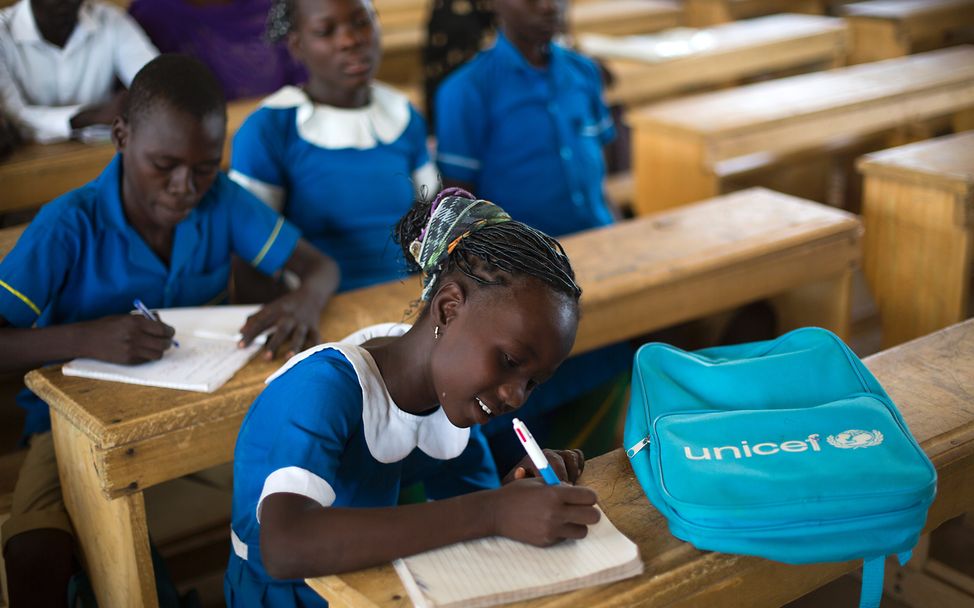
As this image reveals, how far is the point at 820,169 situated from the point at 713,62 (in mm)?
738

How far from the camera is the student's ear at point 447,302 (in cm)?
132

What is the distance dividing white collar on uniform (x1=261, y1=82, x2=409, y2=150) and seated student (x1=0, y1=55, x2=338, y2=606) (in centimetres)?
39

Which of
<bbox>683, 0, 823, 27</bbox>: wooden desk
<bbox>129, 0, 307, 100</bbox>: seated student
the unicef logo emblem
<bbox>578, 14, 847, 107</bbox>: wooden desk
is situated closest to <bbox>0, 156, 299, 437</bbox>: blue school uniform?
the unicef logo emblem

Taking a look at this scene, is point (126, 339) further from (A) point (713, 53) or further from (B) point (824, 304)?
(A) point (713, 53)

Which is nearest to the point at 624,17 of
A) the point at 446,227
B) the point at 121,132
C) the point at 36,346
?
the point at 121,132

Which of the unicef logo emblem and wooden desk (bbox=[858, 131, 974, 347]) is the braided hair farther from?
wooden desk (bbox=[858, 131, 974, 347])

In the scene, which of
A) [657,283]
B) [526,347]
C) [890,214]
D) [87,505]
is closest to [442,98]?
[657,283]

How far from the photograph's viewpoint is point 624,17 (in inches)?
215

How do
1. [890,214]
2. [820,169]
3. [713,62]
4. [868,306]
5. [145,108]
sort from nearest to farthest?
[145,108], [890,214], [868,306], [820,169], [713,62]

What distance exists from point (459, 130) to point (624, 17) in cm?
291

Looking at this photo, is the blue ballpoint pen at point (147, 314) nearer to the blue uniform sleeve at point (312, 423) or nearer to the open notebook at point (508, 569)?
the blue uniform sleeve at point (312, 423)

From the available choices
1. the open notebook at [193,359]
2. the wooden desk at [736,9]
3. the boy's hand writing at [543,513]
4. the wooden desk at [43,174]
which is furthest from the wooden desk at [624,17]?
the boy's hand writing at [543,513]

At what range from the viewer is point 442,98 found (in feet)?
9.47

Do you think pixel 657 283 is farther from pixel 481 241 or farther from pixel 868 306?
pixel 868 306
